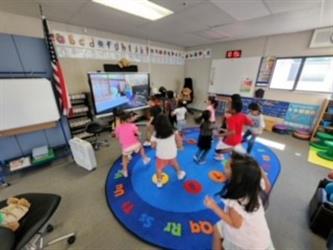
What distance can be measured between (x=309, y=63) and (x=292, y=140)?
6.69ft

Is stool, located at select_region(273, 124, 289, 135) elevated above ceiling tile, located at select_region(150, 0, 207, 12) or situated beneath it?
situated beneath

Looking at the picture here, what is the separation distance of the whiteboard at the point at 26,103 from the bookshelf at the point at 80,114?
0.68m

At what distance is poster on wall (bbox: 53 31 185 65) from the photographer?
11.0 ft

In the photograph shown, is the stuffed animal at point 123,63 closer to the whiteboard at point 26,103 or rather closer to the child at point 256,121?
the whiteboard at point 26,103

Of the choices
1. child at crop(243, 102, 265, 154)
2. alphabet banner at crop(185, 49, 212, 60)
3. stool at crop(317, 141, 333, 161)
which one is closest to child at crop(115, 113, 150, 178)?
child at crop(243, 102, 265, 154)

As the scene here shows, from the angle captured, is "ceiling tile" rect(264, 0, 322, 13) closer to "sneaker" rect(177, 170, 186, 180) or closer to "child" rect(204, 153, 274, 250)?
"child" rect(204, 153, 274, 250)

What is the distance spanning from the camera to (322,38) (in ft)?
11.5

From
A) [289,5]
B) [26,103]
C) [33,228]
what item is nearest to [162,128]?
[33,228]

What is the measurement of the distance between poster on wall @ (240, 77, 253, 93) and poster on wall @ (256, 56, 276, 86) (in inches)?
8.9

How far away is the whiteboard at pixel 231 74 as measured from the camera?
475 cm

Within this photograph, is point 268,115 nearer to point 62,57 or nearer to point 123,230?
point 123,230

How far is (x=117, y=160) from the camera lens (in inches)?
115

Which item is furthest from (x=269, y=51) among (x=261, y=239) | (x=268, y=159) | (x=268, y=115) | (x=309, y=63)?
(x=261, y=239)

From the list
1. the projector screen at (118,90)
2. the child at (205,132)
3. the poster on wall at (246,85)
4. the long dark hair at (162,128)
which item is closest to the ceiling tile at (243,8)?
the child at (205,132)
